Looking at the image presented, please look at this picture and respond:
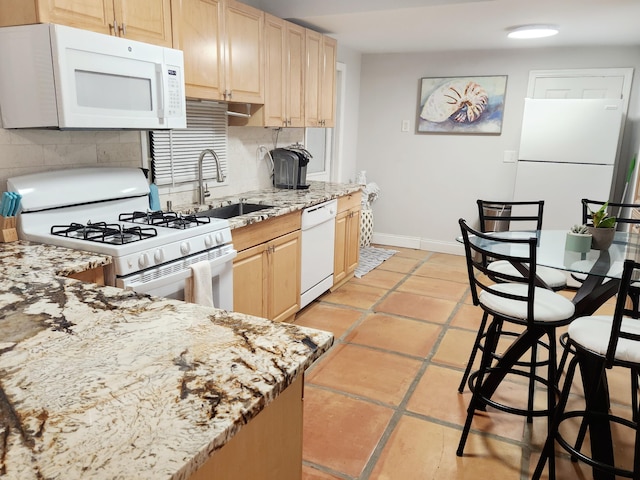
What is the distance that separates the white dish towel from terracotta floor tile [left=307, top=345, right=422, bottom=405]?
84 cm

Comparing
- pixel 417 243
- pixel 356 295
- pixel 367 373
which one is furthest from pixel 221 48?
pixel 417 243

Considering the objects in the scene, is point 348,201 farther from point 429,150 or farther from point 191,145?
point 429,150

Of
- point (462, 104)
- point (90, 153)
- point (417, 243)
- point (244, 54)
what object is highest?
point (244, 54)

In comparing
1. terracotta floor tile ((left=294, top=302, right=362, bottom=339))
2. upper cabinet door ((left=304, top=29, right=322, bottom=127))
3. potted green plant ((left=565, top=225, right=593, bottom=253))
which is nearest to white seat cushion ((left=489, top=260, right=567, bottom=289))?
potted green plant ((left=565, top=225, right=593, bottom=253))

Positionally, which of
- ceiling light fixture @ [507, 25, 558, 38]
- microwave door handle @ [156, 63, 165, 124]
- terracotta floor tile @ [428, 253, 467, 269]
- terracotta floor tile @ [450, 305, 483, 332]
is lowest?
terracotta floor tile @ [450, 305, 483, 332]

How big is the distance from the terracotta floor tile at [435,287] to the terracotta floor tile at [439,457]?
197 centimetres

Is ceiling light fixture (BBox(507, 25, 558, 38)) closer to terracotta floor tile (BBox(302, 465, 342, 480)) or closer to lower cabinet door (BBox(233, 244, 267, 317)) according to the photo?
lower cabinet door (BBox(233, 244, 267, 317))

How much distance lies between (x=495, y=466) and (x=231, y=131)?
2774mm

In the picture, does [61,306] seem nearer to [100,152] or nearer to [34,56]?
[34,56]

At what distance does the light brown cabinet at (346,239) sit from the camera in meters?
4.10

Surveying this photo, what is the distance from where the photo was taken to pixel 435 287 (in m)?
4.39

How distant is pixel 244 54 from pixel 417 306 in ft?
7.64

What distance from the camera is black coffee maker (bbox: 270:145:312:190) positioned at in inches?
157

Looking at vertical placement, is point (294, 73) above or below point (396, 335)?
above
